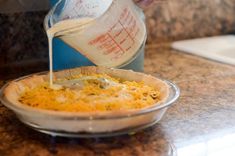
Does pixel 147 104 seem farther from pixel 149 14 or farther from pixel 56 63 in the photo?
pixel 149 14

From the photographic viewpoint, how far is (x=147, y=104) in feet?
2.04

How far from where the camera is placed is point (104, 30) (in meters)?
0.74

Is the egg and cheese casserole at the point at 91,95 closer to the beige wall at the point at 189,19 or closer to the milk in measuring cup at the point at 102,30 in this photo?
the milk in measuring cup at the point at 102,30

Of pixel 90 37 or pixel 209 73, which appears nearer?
pixel 90 37

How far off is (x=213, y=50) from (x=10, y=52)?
60cm

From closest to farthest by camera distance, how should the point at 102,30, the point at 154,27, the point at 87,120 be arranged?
the point at 87,120
the point at 102,30
the point at 154,27

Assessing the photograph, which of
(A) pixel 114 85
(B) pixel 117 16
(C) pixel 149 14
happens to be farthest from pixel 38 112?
(C) pixel 149 14

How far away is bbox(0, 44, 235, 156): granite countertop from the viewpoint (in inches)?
23.3

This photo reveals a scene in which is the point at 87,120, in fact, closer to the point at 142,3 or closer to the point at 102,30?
the point at 102,30

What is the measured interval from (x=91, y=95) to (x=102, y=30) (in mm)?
151

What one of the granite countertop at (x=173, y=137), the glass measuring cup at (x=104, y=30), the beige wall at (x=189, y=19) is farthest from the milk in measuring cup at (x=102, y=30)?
the beige wall at (x=189, y=19)

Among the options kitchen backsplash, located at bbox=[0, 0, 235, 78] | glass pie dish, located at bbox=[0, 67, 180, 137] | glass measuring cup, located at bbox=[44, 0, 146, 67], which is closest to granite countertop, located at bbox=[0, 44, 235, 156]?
glass pie dish, located at bbox=[0, 67, 180, 137]

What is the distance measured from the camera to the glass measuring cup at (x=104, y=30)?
73cm

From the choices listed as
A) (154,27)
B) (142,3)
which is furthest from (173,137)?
(154,27)
